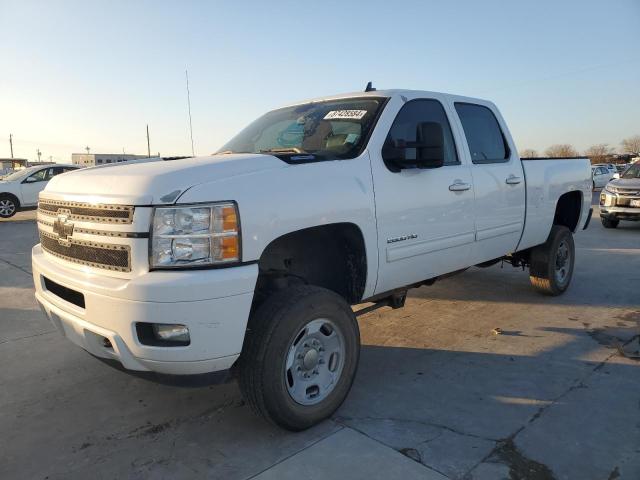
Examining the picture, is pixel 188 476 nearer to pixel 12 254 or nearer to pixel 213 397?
pixel 213 397

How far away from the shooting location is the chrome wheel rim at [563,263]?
5.92 metres

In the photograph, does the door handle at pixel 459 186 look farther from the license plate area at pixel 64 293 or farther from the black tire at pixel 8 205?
the black tire at pixel 8 205

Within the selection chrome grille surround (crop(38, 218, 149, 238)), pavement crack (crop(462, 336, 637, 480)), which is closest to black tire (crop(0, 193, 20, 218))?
chrome grille surround (crop(38, 218, 149, 238))

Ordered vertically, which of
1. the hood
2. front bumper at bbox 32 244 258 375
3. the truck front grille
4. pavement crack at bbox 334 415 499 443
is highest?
the hood

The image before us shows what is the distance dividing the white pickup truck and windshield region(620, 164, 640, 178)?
10.5 meters

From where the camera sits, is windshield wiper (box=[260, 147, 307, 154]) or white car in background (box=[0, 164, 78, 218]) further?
white car in background (box=[0, 164, 78, 218])

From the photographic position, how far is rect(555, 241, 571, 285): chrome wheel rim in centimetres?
592

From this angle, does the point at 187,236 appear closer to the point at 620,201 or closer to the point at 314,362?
the point at 314,362

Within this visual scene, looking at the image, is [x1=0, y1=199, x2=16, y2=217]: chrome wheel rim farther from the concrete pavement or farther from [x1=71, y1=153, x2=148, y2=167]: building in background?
the concrete pavement

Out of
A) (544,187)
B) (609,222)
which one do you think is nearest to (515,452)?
(544,187)

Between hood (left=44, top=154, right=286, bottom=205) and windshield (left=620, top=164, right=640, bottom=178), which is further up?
hood (left=44, top=154, right=286, bottom=205)

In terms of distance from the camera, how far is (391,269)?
350 cm

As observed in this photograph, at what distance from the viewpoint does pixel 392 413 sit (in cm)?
321

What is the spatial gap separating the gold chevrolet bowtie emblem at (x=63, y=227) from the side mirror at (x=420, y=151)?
6.52ft
